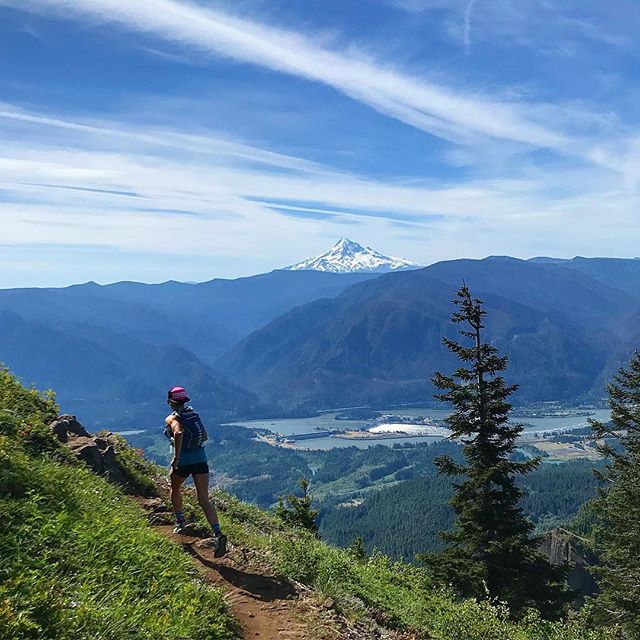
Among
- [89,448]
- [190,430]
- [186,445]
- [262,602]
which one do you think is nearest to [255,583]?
[262,602]

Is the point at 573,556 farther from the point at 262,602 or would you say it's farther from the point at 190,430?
the point at 190,430

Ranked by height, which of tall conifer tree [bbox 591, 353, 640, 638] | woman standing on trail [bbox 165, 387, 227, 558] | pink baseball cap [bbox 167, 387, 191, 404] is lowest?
tall conifer tree [bbox 591, 353, 640, 638]

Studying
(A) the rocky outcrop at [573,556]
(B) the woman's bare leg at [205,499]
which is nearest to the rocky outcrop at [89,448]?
(B) the woman's bare leg at [205,499]

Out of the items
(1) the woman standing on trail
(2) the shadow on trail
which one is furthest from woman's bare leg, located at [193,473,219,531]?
(2) the shadow on trail

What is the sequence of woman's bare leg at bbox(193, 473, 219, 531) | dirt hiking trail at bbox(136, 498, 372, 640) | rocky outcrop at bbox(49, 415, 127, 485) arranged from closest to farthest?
dirt hiking trail at bbox(136, 498, 372, 640) < woman's bare leg at bbox(193, 473, 219, 531) < rocky outcrop at bbox(49, 415, 127, 485)

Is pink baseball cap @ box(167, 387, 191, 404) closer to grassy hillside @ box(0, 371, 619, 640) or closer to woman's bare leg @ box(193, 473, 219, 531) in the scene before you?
woman's bare leg @ box(193, 473, 219, 531)

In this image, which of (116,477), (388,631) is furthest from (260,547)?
(116,477)

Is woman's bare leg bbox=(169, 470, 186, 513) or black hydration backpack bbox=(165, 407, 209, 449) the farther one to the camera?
woman's bare leg bbox=(169, 470, 186, 513)

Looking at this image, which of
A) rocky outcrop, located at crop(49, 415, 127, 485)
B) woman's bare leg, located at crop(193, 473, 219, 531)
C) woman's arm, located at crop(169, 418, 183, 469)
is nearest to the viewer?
woman's bare leg, located at crop(193, 473, 219, 531)

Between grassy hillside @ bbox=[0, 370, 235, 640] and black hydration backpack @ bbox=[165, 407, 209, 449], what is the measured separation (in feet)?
4.77

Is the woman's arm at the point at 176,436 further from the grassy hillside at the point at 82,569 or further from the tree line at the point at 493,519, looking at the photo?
the tree line at the point at 493,519

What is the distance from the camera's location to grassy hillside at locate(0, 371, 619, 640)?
218 inches

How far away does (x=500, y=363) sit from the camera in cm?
2084

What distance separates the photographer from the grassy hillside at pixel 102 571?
218 inches
